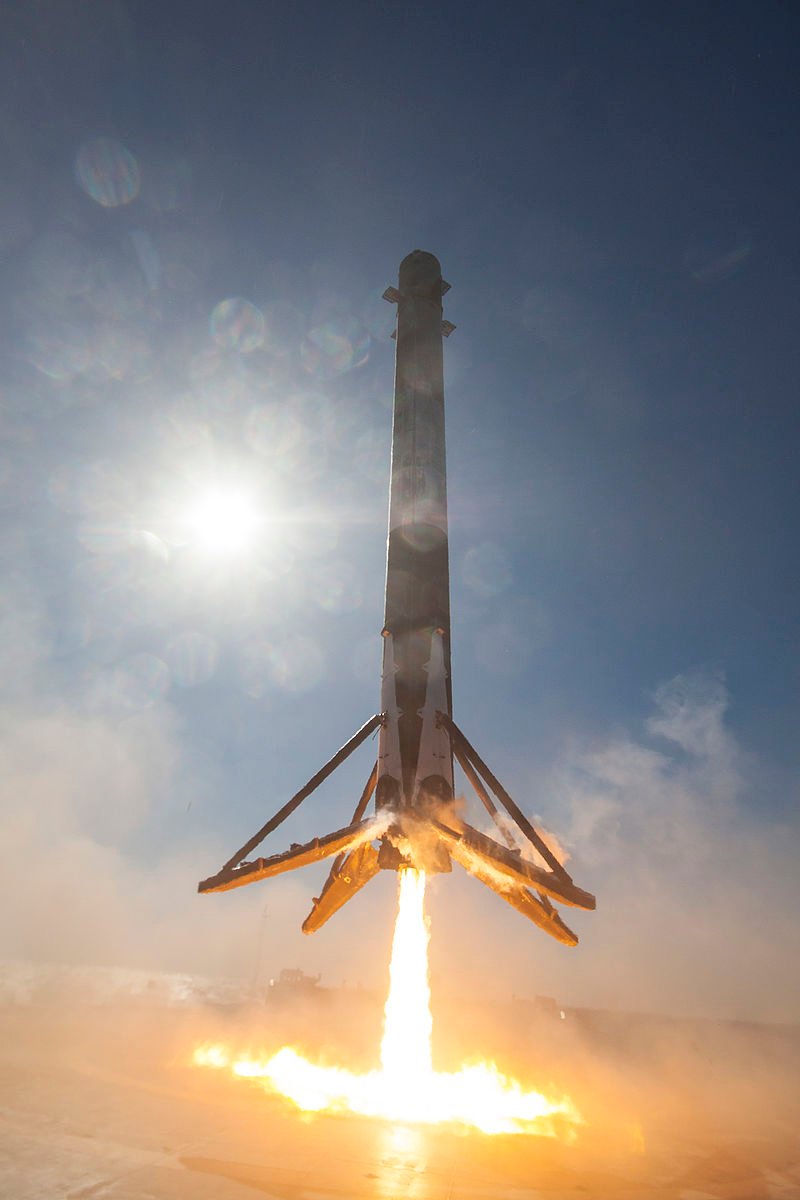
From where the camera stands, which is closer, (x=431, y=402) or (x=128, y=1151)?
(x=128, y=1151)

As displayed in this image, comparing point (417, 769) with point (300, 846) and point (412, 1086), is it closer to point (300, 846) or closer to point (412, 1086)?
point (300, 846)

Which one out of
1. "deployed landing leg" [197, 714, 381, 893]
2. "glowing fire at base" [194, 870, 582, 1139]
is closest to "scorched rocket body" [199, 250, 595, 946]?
"deployed landing leg" [197, 714, 381, 893]

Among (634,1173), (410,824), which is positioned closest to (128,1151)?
(410,824)

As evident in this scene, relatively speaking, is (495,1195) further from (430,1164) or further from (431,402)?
(431,402)

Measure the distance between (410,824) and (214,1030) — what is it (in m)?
36.7

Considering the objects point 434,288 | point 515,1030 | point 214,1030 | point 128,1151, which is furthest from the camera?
point 515,1030

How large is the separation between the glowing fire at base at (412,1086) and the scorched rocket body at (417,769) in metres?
1.77

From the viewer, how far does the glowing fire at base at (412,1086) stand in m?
16.0

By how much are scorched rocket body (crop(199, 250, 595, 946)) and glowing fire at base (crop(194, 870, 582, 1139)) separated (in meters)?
1.77

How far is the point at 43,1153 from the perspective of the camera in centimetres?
1034

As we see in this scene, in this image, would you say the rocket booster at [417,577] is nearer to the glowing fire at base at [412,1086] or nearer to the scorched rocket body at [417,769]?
the scorched rocket body at [417,769]

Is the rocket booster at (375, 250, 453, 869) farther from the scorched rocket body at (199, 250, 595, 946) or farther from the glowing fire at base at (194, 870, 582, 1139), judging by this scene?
the glowing fire at base at (194, 870, 582, 1139)

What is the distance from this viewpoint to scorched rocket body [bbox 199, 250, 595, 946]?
13859 mm

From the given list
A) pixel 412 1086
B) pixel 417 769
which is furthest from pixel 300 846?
pixel 412 1086
